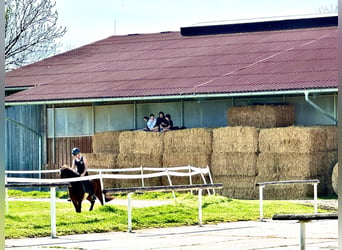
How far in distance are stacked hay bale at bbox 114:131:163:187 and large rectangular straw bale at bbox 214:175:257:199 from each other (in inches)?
71.2

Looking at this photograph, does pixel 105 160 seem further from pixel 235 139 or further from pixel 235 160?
pixel 235 139

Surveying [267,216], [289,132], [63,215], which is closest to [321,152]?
[289,132]

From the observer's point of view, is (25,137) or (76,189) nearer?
(76,189)

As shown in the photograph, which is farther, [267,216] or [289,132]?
[289,132]

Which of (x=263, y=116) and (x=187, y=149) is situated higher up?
(x=263, y=116)

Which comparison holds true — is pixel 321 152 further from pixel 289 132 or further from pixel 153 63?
pixel 153 63

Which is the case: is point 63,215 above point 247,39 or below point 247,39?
below

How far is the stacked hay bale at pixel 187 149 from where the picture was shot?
25328 mm

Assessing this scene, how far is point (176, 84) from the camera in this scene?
2703cm

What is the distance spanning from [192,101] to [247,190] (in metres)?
4.03

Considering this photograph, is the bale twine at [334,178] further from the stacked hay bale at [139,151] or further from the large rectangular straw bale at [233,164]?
the stacked hay bale at [139,151]

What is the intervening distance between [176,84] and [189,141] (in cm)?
207

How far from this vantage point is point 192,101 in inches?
1093

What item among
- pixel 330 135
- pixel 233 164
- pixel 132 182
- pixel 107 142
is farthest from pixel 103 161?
pixel 330 135
